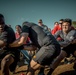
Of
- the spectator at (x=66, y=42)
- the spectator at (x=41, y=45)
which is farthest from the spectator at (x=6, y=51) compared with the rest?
the spectator at (x=66, y=42)

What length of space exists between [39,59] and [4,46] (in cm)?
114

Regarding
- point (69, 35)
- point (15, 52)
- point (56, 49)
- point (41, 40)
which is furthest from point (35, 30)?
point (69, 35)

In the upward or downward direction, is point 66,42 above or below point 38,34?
below

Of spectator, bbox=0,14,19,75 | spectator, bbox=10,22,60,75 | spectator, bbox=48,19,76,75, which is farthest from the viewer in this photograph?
spectator, bbox=48,19,76,75

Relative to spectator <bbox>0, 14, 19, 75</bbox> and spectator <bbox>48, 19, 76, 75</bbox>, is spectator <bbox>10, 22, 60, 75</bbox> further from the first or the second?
spectator <bbox>48, 19, 76, 75</bbox>

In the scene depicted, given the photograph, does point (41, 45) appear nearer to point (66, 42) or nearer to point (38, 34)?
point (38, 34)

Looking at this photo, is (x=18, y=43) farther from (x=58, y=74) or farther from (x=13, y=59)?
(x=58, y=74)

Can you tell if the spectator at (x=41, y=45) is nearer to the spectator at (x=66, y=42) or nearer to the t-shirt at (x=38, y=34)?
the t-shirt at (x=38, y=34)

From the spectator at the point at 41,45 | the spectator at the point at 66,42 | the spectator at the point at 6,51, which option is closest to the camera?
the spectator at the point at 41,45

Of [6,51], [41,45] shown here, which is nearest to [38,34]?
[41,45]

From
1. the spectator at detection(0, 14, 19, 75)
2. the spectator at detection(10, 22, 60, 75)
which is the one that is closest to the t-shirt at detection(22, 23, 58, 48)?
the spectator at detection(10, 22, 60, 75)

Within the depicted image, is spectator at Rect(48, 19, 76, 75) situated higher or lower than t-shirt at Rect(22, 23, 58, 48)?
lower

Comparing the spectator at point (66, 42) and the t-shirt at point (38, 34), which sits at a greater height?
the t-shirt at point (38, 34)

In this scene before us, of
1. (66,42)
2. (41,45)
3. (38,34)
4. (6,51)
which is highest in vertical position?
(38,34)
